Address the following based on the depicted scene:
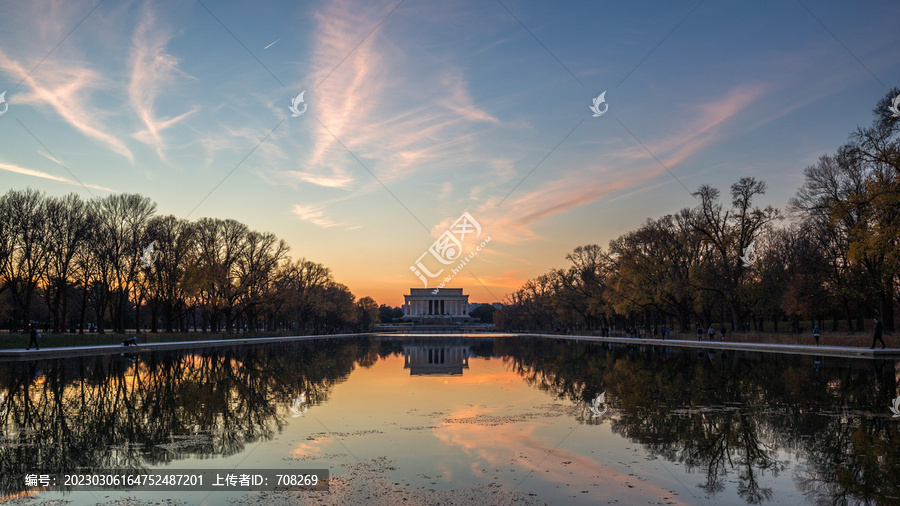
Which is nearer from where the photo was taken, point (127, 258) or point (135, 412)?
point (135, 412)

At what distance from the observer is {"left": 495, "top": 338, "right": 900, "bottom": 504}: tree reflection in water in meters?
10.0

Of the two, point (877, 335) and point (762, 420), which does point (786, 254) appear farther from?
point (762, 420)

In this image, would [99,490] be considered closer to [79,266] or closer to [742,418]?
[742,418]

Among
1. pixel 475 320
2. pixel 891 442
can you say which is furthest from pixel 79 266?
pixel 475 320

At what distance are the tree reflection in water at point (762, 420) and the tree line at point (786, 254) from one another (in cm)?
1331

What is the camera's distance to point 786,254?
68.0m

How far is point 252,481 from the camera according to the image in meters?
9.88

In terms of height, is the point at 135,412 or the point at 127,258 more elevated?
the point at 127,258

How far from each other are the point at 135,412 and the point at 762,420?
16.4m

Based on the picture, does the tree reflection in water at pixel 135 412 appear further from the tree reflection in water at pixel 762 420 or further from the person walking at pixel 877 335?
the person walking at pixel 877 335

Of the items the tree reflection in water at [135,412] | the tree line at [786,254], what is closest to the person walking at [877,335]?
the tree line at [786,254]

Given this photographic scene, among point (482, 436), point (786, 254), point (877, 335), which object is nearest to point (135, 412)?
point (482, 436)

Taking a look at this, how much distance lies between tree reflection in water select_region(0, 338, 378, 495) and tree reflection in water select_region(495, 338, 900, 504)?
883cm

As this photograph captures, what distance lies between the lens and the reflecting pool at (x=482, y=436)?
30.7 ft
